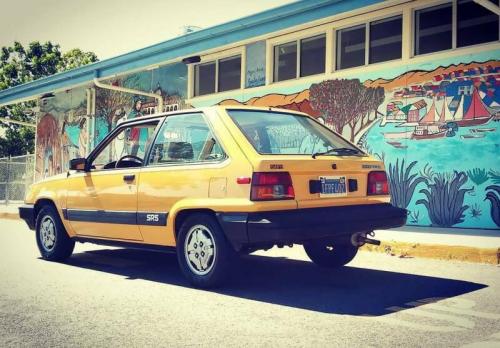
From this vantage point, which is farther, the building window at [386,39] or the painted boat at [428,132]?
the building window at [386,39]

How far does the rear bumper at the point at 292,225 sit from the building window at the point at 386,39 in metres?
6.43

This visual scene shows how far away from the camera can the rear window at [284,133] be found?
4.79 meters

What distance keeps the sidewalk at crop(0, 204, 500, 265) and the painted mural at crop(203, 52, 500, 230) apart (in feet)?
2.30

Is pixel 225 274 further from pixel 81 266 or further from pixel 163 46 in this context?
pixel 163 46

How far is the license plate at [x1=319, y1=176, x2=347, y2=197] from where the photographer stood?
4602 millimetres

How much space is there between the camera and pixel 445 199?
9195mm

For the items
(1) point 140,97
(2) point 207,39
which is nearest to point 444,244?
(2) point 207,39

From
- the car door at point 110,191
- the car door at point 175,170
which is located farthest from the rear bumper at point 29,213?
the car door at point 175,170

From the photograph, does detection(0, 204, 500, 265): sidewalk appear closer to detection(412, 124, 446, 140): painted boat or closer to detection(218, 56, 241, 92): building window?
detection(412, 124, 446, 140): painted boat

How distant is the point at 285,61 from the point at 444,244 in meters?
6.77

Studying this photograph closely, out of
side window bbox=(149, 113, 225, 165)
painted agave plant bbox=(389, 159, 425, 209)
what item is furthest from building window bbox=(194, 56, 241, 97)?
side window bbox=(149, 113, 225, 165)

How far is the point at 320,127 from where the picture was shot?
218 inches

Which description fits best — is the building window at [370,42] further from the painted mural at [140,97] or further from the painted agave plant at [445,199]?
the painted mural at [140,97]

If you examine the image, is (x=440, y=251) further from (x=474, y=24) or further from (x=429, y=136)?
(x=474, y=24)
